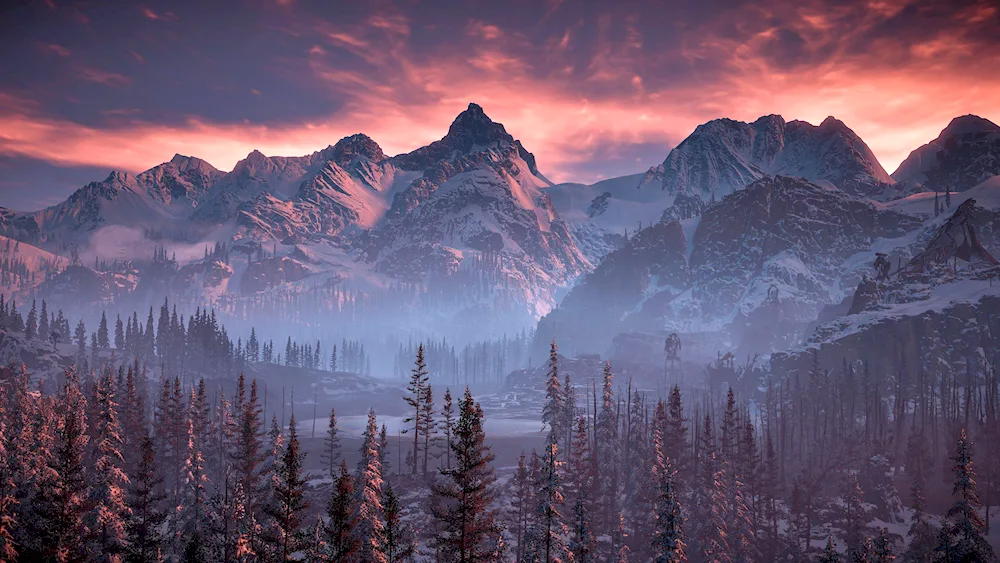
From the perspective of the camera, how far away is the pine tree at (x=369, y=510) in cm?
4295

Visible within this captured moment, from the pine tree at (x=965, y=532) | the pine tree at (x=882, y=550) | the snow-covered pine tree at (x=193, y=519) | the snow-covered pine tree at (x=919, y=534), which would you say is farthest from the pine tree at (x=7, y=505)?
the snow-covered pine tree at (x=919, y=534)

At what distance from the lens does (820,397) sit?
13812 centimetres

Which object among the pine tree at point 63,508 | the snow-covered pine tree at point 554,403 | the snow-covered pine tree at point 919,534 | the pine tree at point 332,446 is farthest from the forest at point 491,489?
the pine tree at point 332,446

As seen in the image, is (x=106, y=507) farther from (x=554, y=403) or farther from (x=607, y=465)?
(x=607, y=465)

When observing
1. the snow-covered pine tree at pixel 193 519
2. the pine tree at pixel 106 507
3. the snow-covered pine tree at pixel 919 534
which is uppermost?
the pine tree at pixel 106 507

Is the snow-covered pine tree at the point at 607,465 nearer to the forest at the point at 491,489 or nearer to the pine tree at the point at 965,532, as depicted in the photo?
the forest at the point at 491,489

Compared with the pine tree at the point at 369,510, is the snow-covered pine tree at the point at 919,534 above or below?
below

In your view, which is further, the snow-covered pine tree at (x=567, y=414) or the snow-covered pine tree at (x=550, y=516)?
the snow-covered pine tree at (x=567, y=414)

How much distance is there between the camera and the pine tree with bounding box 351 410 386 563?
43.0 m

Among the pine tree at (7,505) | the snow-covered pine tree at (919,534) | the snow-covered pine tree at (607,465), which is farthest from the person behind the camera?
the snow-covered pine tree at (607,465)

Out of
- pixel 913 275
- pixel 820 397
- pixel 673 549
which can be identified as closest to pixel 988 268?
pixel 913 275

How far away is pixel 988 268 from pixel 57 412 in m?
222

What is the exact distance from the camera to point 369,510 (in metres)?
47.6

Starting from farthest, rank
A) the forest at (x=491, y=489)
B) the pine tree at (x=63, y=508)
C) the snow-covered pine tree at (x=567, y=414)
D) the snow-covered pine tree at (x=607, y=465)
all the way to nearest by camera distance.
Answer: the snow-covered pine tree at (x=567, y=414) → the snow-covered pine tree at (x=607, y=465) → the forest at (x=491, y=489) → the pine tree at (x=63, y=508)
